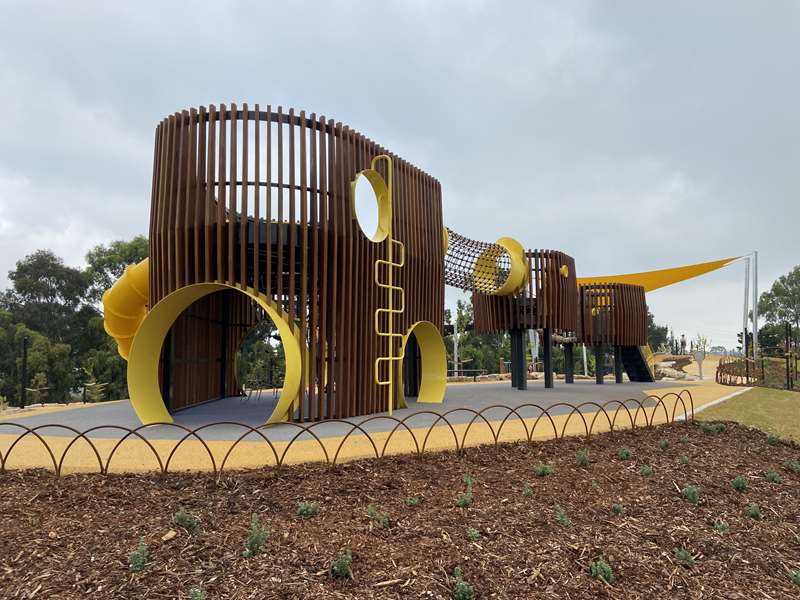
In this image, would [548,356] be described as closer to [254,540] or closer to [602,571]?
[602,571]

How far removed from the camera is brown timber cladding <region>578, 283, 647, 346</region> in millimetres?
21875

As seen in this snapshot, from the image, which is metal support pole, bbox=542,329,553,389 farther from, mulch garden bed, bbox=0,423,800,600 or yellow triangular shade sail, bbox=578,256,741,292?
yellow triangular shade sail, bbox=578,256,741,292

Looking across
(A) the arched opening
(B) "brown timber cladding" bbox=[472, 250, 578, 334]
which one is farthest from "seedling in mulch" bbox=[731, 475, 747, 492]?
(B) "brown timber cladding" bbox=[472, 250, 578, 334]

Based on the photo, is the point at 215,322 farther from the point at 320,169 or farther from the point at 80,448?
the point at 80,448

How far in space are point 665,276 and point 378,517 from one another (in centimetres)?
3879

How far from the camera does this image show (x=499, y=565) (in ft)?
13.7

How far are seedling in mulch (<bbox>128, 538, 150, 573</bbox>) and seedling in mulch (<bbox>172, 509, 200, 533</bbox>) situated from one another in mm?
451

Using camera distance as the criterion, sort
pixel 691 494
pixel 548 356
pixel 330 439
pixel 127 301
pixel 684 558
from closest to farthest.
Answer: pixel 684 558 < pixel 691 494 < pixel 330 439 < pixel 127 301 < pixel 548 356

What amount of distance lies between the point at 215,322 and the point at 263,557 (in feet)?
35.5

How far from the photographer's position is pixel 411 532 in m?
4.62

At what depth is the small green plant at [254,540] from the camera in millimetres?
4162


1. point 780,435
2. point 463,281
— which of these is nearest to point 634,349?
point 463,281

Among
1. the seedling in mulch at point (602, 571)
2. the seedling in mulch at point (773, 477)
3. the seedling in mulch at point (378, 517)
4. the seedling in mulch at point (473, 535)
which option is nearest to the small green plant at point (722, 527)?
the seedling in mulch at point (602, 571)

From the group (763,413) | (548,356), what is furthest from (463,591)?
(548,356)
